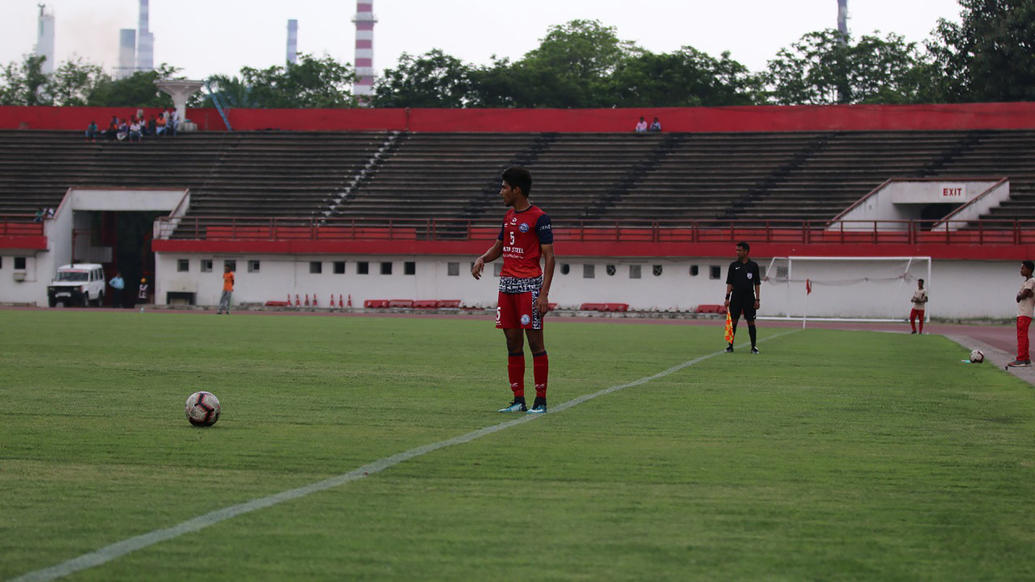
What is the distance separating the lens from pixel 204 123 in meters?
69.1

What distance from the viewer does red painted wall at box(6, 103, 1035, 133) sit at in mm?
59938

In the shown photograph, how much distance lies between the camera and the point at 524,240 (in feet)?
36.6

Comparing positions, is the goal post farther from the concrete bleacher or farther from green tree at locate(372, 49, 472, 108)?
green tree at locate(372, 49, 472, 108)

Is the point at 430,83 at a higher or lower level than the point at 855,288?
higher

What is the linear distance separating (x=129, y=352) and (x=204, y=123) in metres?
52.0

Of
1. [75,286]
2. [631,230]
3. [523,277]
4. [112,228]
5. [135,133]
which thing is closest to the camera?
[523,277]

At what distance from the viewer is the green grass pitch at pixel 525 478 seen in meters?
5.20

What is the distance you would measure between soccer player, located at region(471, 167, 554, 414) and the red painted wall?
53.1 m

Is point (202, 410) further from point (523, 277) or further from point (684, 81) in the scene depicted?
point (684, 81)

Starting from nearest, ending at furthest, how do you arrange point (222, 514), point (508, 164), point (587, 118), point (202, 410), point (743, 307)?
point (222, 514)
point (202, 410)
point (743, 307)
point (508, 164)
point (587, 118)

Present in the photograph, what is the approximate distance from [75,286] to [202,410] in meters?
49.5

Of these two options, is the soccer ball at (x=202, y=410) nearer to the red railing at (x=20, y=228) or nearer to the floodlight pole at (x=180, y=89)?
the red railing at (x=20, y=228)

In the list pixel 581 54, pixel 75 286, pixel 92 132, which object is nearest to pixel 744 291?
pixel 75 286

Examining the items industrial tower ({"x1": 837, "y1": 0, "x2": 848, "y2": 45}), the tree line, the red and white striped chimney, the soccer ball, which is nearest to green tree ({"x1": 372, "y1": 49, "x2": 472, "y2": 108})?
the tree line
